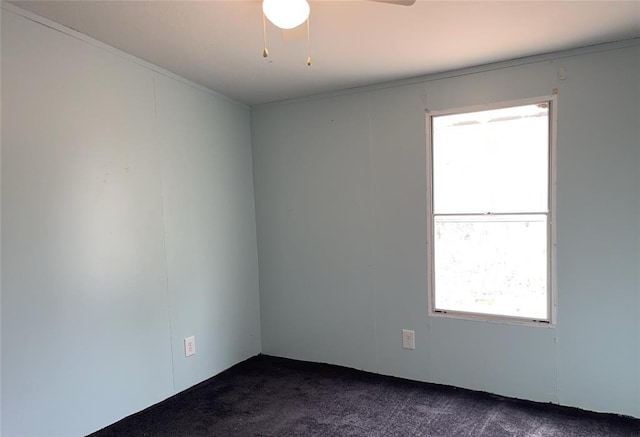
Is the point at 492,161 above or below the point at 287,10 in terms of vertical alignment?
below

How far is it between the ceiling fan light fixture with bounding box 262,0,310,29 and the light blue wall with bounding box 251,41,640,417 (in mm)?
1545

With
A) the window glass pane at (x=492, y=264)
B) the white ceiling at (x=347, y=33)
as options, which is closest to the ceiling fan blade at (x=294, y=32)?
the white ceiling at (x=347, y=33)

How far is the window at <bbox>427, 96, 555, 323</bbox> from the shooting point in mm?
2549

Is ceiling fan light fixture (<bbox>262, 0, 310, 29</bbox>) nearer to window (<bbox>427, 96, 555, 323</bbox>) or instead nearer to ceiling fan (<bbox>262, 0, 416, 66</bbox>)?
ceiling fan (<bbox>262, 0, 416, 66</bbox>)

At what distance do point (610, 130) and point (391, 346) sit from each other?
6.40 ft

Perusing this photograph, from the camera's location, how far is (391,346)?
3006mm

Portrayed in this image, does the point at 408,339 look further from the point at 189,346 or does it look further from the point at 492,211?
the point at 189,346

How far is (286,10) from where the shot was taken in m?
1.47

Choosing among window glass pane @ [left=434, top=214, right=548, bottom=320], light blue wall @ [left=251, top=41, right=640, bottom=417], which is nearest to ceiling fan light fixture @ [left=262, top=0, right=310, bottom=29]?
light blue wall @ [left=251, top=41, right=640, bottom=417]

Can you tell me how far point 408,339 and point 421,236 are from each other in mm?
751

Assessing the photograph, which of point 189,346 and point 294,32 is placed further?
point 189,346

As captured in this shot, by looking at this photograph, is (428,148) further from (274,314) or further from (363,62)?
(274,314)

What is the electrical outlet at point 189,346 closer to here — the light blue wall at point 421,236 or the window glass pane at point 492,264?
the light blue wall at point 421,236

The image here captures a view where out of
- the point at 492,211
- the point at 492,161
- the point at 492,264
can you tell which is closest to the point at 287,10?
the point at 492,161
